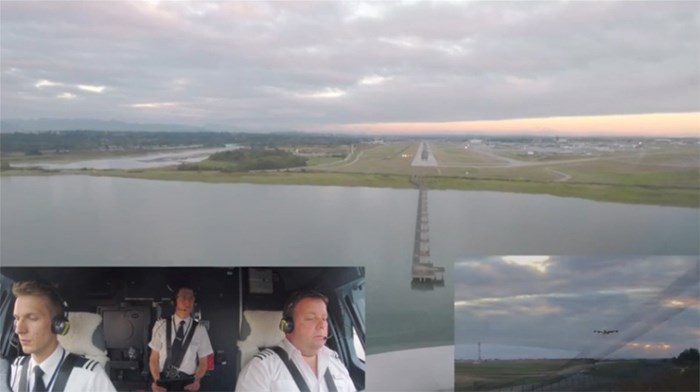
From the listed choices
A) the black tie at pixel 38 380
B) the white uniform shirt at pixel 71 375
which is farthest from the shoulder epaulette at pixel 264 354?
the black tie at pixel 38 380

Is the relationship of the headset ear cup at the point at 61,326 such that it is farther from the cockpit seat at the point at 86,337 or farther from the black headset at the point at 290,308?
the black headset at the point at 290,308

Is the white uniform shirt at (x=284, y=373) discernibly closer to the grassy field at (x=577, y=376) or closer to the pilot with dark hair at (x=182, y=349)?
the pilot with dark hair at (x=182, y=349)

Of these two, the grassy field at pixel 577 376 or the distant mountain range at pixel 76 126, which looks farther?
the grassy field at pixel 577 376

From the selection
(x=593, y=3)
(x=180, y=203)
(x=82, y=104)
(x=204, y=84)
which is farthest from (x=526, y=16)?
(x=82, y=104)

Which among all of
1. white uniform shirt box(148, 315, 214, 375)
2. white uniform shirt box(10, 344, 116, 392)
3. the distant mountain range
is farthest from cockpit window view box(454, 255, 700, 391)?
white uniform shirt box(10, 344, 116, 392)

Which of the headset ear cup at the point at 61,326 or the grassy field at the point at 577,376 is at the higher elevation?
the headset ear cup at the point at 61,326

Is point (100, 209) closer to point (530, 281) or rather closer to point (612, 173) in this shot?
point (530, 281)

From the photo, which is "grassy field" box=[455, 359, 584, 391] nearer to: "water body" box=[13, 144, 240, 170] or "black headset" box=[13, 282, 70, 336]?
"water body" box=[13, 144, 240, 170]

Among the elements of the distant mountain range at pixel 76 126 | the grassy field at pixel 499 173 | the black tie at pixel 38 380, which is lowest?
the black tie at pixel 38 380
